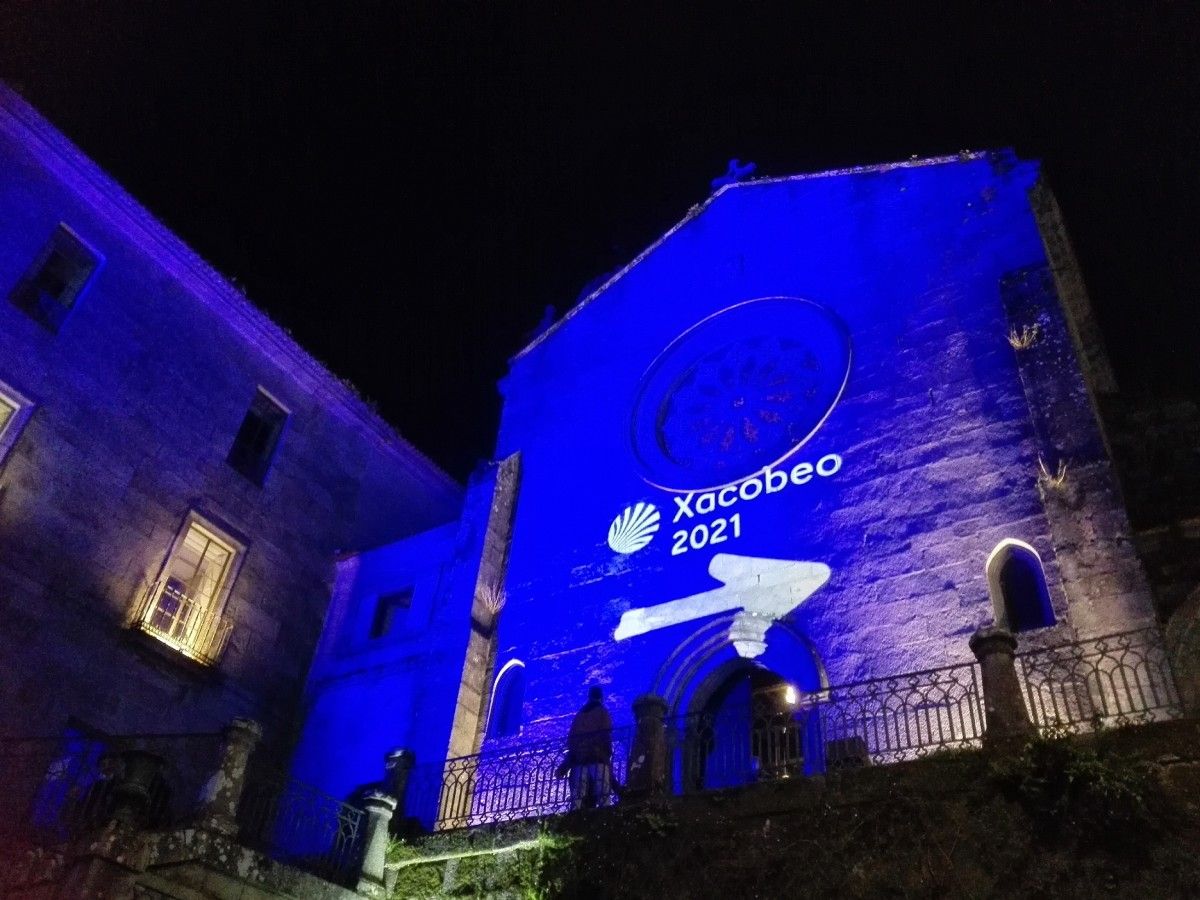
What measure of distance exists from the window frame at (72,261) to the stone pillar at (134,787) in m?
8.45

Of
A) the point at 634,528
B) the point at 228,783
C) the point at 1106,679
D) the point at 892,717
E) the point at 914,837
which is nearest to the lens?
the point at 914,837

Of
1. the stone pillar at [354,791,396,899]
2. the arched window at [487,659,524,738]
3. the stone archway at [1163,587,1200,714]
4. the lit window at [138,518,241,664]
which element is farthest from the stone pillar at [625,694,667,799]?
the lit window at [138,518,241,664]

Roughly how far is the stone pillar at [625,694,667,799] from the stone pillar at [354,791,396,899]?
306cm

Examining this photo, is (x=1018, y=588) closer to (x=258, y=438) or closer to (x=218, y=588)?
(x=218, y=588)

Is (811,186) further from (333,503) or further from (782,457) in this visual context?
(333,503)

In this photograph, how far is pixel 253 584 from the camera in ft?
60.2

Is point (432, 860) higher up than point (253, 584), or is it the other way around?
point (253, 584)

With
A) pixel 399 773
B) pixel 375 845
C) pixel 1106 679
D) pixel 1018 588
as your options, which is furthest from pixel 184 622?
pixel 1106 679

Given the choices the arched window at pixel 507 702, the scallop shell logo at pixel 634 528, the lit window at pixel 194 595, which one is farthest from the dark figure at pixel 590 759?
the lit window at pixel 194 595

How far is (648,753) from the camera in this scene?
11.0 metres

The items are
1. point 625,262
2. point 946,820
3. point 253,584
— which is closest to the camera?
point 946,820

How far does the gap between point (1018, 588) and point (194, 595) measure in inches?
514

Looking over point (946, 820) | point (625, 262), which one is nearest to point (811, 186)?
point (625, 262)

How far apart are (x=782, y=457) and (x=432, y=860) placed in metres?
7.18
